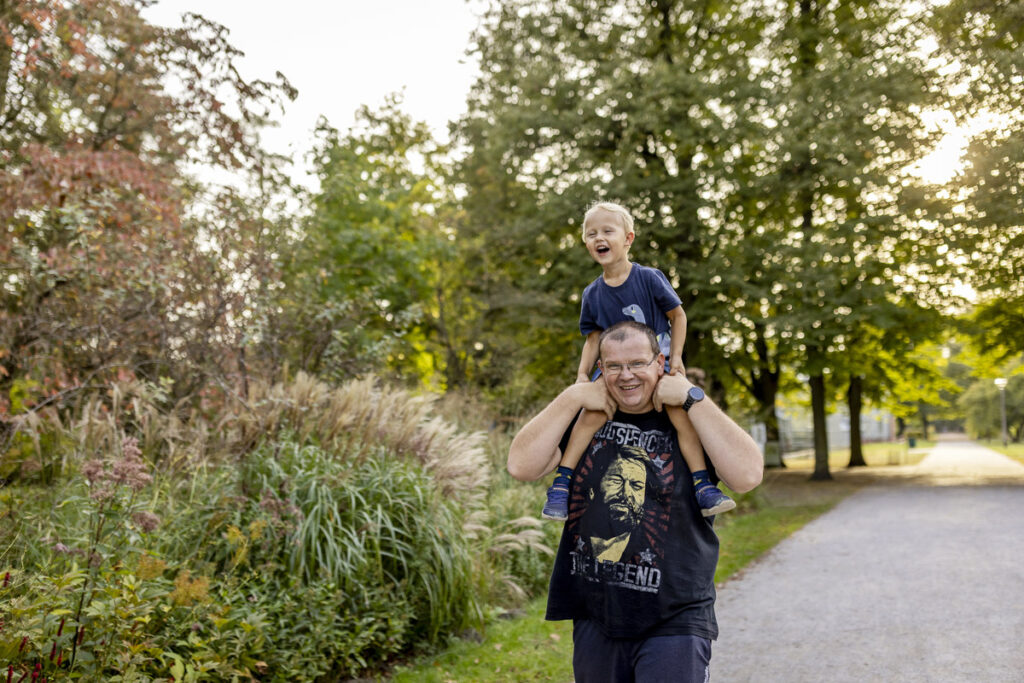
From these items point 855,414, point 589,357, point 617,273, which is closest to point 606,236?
point 617,273

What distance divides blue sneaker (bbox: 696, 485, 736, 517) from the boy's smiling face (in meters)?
1.56

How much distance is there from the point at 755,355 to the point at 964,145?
9.56 metres

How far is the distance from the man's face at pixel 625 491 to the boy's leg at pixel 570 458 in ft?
0.55

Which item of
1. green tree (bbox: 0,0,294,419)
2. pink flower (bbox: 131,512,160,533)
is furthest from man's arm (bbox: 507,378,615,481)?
green tree (bbox: 0,0,294,419)

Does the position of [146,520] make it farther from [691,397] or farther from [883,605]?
[883,605]

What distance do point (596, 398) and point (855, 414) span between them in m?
29.8

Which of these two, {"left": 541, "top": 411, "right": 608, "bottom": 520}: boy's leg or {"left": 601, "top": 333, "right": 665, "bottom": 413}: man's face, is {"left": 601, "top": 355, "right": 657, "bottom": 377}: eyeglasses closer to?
{"left": 601, "top": 333, "right": 665, "bottom": 413}: man's face

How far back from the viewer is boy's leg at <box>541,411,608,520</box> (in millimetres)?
2693

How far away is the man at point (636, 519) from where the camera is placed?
242 cm

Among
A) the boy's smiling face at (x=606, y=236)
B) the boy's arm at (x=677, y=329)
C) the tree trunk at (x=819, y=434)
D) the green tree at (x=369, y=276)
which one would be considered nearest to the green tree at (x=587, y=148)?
the green tree at (x=369, y=276)

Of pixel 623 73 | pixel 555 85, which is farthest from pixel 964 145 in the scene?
pixel 555 85

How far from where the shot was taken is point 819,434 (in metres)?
22.7

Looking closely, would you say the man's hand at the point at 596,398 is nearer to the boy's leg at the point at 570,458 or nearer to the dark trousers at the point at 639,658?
the boy's leg at the point at 570,458

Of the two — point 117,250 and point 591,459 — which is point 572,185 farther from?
point 591,459
